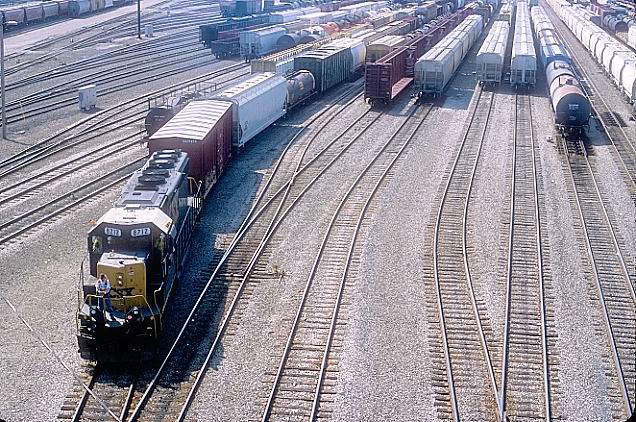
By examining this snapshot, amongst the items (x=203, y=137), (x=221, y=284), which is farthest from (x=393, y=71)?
(x=221, y=284)

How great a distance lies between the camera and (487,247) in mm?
21328

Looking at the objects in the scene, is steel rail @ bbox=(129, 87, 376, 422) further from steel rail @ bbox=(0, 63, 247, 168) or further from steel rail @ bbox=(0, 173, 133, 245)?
steel rail @ bbox=(0, 63, 247, 168)

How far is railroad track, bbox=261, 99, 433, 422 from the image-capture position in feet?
44.4

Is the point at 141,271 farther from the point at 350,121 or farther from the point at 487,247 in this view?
the point at 350,121

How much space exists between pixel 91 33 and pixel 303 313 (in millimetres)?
62287

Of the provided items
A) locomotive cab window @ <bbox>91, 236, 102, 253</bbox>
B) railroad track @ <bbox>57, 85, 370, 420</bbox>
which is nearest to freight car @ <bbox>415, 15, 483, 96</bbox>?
railroad track @ <bbox>57, 85, 370, 420</bbox>

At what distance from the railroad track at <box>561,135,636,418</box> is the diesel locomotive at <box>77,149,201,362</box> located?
9114 mm

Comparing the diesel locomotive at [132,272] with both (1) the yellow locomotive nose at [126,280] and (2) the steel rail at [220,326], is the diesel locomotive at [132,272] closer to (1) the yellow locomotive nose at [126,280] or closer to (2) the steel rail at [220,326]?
(1) the yellow locomotive nose at [126,280]

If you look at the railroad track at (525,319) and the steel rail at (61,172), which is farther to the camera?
the steel rail at (61,172)

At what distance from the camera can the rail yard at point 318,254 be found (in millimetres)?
14086

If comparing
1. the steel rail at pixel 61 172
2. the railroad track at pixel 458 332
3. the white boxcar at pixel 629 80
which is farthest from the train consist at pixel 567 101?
the steel rail at pixel 61 172

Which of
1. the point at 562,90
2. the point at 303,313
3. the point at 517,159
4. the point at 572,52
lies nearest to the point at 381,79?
the point at 562,90

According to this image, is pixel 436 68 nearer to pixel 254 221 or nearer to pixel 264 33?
pixel 264 33

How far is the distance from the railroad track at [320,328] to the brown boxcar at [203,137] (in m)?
4.51
